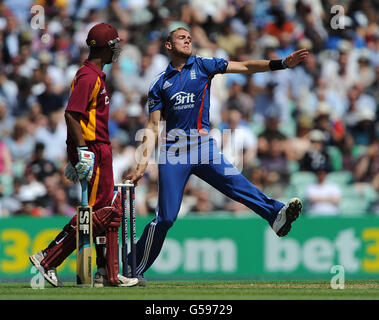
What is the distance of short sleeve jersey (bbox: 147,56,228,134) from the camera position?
9125 millimetres

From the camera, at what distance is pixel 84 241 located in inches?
336

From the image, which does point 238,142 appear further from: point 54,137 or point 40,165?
point 40,165

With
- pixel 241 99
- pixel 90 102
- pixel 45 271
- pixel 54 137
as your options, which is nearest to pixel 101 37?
pixel 90 102

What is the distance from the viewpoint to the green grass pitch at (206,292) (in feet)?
25.4

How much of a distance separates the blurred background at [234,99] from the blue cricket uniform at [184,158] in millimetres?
Answer: 4274

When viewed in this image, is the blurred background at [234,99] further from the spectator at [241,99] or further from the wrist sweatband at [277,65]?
the wrist sweatband at [277,65]

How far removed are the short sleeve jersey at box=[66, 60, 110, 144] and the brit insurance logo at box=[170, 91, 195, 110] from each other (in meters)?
0.77

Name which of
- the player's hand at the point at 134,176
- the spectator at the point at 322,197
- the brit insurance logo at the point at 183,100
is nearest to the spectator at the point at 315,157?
the spectator at the point at 322,197

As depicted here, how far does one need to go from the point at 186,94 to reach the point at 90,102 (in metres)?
1.06

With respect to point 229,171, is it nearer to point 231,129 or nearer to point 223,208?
point 223,208

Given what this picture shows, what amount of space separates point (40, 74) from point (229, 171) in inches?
312

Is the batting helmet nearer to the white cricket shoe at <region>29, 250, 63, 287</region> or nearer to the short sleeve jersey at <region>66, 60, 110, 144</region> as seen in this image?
the short sleeve jersey at <region>66, 60, 110, 144</region>

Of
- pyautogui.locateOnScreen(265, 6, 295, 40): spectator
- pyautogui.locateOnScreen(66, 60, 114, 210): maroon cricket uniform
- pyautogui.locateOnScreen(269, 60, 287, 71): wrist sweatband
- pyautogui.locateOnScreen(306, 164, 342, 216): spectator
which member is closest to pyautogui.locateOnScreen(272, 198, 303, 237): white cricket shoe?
pyautogui.locateOnScreen(269, 60, 287, 71): wrist sweatband

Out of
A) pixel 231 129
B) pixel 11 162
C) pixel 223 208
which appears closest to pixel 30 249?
pixel 11 162
